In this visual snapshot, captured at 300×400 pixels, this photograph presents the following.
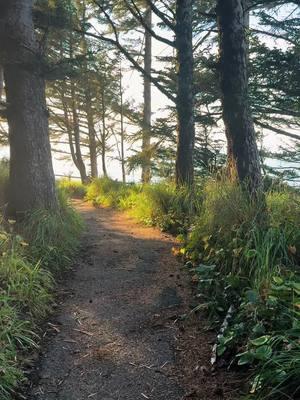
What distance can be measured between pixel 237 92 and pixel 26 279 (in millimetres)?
3413

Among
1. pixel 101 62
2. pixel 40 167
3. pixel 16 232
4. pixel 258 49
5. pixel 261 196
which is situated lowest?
pixel 16 232

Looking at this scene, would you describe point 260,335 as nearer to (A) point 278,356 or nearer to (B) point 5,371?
(A) point 278,356

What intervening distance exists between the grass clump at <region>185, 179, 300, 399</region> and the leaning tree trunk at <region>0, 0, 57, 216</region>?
2.35 metres

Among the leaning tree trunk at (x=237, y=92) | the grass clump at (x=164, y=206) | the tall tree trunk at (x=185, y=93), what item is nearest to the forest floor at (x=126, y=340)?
the grass clump at (x=164, y=206)

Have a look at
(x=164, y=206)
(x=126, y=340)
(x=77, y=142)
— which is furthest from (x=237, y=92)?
(x=77, y=142)

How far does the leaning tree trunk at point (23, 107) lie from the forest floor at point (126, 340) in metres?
1.23

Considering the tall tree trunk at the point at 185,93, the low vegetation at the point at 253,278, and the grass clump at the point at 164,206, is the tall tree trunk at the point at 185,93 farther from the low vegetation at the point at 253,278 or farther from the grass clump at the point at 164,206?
the low vegetation at the point at 253,278

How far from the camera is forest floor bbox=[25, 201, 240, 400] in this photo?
7.80 feet

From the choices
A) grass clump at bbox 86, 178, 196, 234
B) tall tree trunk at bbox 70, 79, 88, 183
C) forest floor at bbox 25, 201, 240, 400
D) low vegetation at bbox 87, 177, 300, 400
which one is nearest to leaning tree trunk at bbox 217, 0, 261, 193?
low vegetation at bbox 87, 177, 300, 400

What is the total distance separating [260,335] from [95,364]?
3.90 feet

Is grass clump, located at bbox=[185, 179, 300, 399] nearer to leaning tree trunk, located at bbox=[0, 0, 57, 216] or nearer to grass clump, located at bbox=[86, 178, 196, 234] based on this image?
grass clump, located at bbox=[86, 178, 196, 234]

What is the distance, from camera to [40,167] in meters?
5.28

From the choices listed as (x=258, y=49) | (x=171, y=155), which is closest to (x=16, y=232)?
(x=258, y=49)

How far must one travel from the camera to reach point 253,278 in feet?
10.1
